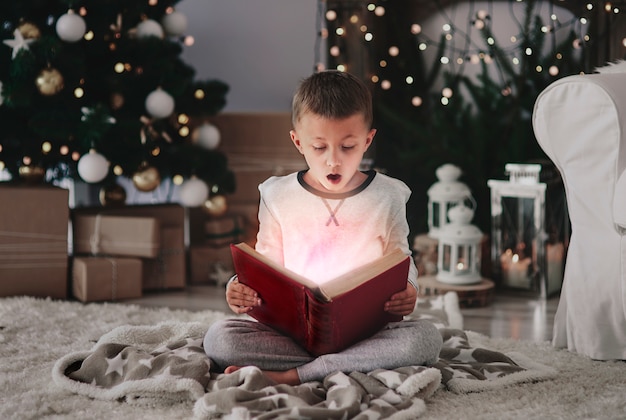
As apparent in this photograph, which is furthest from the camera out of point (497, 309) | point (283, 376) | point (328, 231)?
point (497, 309)

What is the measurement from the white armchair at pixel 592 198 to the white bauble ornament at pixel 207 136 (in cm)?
120

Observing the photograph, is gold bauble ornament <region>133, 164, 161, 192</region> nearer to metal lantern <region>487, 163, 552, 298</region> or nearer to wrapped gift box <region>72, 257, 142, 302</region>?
wrapped gift box <region>72, 257, 142, 302</region>

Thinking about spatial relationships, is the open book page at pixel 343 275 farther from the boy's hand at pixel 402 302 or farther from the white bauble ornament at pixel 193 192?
the white bauble ornament at pixel 193 192

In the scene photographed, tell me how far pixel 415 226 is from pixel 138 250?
1049mm

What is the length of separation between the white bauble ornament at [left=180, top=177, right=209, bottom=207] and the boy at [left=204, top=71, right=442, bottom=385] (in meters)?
0.99

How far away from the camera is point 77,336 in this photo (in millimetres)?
1963

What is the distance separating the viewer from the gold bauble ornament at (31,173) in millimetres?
2510

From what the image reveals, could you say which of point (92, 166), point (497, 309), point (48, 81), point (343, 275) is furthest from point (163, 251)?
point (343, 275)

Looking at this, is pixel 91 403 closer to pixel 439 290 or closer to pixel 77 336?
pixel 77 336

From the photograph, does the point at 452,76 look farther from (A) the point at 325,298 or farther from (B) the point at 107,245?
(A) the point at 325,298

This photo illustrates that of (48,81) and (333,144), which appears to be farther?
(48,81)

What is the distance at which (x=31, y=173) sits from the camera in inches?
99.0

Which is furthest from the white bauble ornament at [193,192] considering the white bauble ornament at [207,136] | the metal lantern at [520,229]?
the metal lantern at [520,229]

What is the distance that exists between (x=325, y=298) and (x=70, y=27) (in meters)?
1.45
